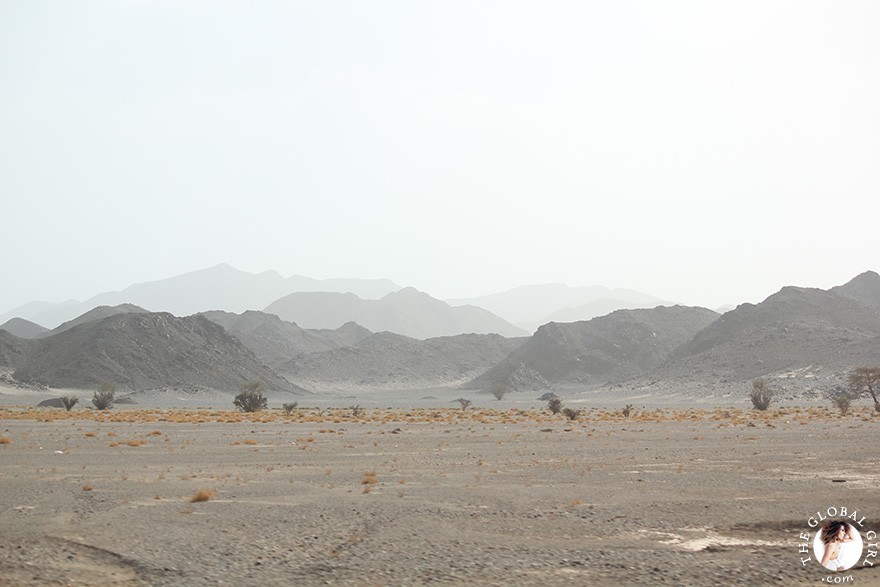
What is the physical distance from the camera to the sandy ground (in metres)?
10.6

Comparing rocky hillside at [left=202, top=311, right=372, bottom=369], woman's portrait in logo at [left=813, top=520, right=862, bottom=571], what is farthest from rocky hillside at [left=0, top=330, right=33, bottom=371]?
woman's portrait in logo at [left=813, top=520, right=862, bottom=571]

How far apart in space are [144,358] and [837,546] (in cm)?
10972

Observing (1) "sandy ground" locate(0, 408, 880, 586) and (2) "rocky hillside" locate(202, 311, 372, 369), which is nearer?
(1) "sandy ground" locate(0, 408, 880, 586)

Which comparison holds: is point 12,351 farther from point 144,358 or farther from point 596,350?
point 596,350

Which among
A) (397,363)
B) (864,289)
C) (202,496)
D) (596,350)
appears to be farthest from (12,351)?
(864,289)

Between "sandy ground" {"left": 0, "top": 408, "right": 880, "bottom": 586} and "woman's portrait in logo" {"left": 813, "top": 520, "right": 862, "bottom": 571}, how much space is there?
252 millimetres

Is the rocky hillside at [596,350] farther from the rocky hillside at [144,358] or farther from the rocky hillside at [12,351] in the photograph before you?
the rocky hillside at [12,351]

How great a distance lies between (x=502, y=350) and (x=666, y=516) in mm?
159727

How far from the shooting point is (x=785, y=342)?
98.7 metres

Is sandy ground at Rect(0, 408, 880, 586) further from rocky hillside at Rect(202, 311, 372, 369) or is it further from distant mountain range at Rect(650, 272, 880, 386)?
rocky hillside at Rect(202, 311, 372, 369)

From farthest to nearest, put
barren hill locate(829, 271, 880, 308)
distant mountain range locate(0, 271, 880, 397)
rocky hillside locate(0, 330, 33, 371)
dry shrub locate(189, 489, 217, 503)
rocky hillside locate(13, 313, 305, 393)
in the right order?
barren hill locate(829, 271, 880, 308) < rocky hillside locate(0, 330, 33, 371) < rocky hillside locate(13, 313, 305, 393) < distant mountain range locate(0, 271, 880, 397) < dry shrub locate(189, 489, 217, 503)

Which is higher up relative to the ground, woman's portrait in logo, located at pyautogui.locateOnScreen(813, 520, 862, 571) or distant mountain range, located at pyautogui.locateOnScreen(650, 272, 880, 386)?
distant mountain range, located at pyautogui.locateOnScreen(650, 272, 880, 386)

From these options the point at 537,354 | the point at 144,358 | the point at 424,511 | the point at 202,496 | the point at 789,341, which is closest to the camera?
the point at 424,511

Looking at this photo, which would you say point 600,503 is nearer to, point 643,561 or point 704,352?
point 643,561
